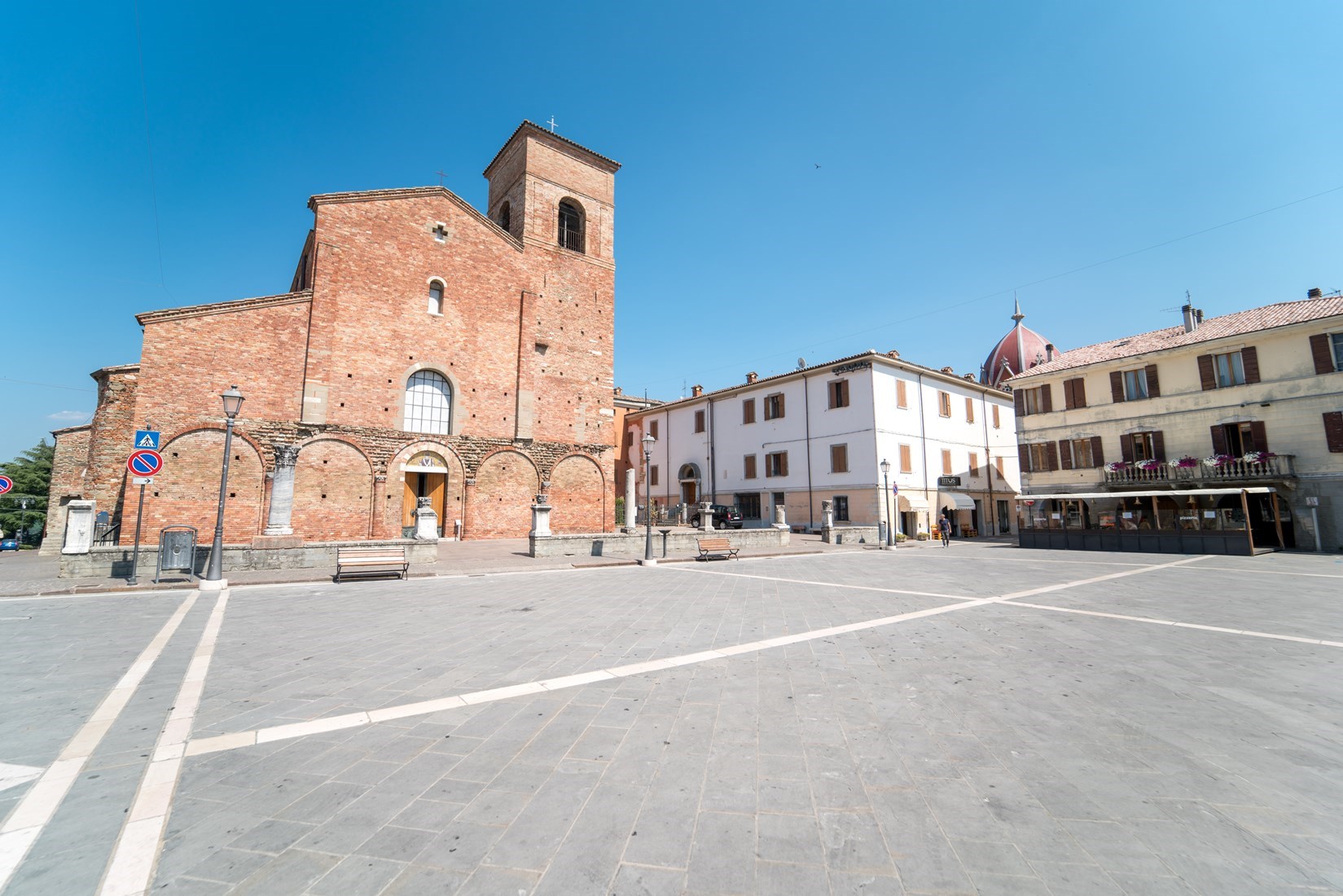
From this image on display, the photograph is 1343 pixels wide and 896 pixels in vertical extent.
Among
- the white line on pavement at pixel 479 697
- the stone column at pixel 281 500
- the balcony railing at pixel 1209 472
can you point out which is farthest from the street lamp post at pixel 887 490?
the stone column at pixel 281 500

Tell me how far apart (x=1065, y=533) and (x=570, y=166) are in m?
27.9

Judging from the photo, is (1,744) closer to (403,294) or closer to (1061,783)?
(1061,783)

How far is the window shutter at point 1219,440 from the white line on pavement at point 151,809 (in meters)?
31.5

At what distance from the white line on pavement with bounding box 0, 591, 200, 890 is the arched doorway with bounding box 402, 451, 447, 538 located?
52.5ft

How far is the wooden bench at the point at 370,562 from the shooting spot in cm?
1109

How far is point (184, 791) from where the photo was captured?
292 centimetres

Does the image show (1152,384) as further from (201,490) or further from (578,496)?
(201,490)

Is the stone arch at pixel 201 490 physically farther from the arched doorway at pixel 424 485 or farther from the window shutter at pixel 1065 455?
the window shutter at pixel 1065 455

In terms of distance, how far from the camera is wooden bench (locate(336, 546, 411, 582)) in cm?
1109

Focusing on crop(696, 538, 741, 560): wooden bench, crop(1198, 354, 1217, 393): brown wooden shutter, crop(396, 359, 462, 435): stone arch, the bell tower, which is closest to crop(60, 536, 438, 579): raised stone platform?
crop(696, 538, 741, 560): wooden bench

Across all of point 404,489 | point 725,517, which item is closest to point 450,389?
point 404,489

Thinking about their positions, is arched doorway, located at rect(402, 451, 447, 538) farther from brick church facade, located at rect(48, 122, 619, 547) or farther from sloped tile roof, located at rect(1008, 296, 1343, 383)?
sloped tile roof, located at rect(1008, 296, 1343, 383)

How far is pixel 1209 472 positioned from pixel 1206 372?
425 centimetres

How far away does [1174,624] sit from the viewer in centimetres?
727
